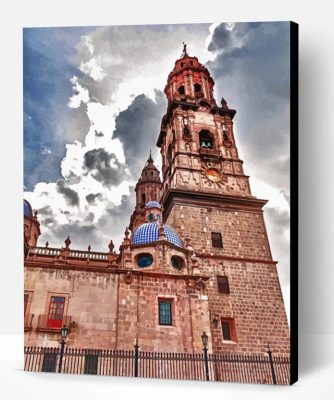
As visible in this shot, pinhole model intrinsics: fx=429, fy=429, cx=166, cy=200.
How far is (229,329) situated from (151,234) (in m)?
4.78

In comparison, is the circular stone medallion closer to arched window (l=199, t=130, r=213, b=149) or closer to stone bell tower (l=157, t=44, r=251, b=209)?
stone bell tower (l=157, t=44, r=251, b=209)

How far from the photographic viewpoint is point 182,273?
16188mm

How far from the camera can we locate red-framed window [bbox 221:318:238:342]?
50.2 ft

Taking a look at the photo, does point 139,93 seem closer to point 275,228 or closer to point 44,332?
point 275,228

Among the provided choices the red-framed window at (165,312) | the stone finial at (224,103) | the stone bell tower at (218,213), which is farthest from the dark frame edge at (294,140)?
the red-framed window at (165,312)

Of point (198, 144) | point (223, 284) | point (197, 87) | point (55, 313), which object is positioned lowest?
point (55, 313)

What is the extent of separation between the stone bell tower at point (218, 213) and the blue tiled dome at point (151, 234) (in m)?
0.76

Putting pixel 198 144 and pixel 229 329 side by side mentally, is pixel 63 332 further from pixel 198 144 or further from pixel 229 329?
pixel 198 144

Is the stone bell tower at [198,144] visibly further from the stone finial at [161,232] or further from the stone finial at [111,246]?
the stone finial at [111,246]

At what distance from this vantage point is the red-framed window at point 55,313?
552 inches

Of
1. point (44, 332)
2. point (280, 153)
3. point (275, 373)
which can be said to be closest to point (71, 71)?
point (280, 153)

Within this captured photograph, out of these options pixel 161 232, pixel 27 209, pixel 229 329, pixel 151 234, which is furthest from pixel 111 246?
pixel 229 329

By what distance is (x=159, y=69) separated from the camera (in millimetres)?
14734

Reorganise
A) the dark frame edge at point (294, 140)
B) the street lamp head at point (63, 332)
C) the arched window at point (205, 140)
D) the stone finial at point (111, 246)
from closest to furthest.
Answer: the dark frame edge at point (294, 140)
the street lamp head at point (63, 332)
the stone finial at point (111, 246)
the arched window at point (205, 140)
